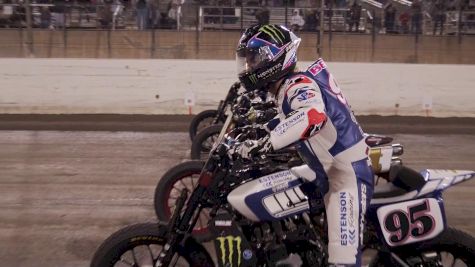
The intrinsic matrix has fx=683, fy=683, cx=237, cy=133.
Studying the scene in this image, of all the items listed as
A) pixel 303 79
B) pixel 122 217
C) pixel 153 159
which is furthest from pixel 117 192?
pixel 303 79

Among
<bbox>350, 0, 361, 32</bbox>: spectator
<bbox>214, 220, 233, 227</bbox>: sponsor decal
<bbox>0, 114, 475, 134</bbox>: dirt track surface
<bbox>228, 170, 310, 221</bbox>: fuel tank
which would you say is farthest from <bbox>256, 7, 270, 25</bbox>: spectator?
<bbox>214, 220, 233, 227</bbox>: sponsor decal

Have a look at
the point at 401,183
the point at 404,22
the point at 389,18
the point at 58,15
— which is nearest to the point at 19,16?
the point at 58,15

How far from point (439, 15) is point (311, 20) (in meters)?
3.66

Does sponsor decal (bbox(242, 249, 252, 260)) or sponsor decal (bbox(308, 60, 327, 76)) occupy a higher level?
sponsor decal (bbox(308, 60, 327, 76))

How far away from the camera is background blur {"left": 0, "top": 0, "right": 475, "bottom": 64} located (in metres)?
16.0

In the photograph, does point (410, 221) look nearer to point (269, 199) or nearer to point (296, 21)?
point (269, 199)

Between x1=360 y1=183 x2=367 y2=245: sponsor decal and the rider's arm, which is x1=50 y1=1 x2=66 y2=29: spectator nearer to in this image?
the rider's arm

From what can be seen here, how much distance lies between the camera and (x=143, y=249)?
4133mm

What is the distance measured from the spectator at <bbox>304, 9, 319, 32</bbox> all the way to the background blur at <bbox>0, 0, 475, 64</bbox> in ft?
0.09

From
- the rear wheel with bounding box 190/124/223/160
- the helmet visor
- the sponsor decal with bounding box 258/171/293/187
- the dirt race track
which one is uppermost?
the helmet visor

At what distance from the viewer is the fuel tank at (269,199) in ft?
13.0

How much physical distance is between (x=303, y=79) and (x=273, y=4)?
13795mm

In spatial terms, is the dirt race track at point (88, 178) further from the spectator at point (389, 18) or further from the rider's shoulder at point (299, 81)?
the spectator at point (389, 18)

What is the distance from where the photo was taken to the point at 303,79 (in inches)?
160
